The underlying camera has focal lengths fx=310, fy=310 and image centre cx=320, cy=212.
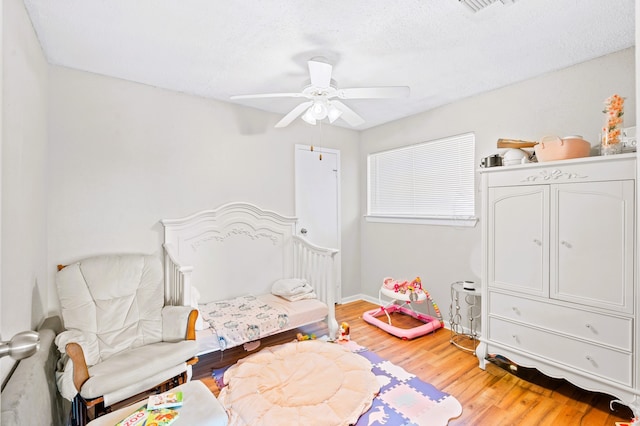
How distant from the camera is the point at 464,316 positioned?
10.1 ft

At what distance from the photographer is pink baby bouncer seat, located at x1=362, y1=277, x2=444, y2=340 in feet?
10.1

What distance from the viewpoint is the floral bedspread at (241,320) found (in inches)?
95.1

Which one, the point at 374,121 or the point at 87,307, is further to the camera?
the point at 374,121

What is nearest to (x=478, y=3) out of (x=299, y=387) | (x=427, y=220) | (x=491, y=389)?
(x=427, y=220)

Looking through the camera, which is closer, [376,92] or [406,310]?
[376,92]

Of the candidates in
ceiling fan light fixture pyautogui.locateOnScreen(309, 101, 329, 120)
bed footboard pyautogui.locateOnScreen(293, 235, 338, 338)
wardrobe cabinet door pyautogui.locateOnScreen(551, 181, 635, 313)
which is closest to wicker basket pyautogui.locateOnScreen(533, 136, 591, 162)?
wardrobe cabinet door pyautogui.locateOnScreen(551, 181, 635, 313)

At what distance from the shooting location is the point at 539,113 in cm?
258

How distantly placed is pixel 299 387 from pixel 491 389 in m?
1.36

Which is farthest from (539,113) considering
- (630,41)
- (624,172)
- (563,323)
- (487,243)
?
(563,323)

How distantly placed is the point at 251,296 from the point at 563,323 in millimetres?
2579

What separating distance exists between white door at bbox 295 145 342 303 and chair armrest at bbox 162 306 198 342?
66.1 inches

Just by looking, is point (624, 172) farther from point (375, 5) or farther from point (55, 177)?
point (55, 177)

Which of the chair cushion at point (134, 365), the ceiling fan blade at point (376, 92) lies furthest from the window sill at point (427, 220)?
the chair cushion at point (134, 365)

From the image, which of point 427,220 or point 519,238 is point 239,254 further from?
point 519,238
